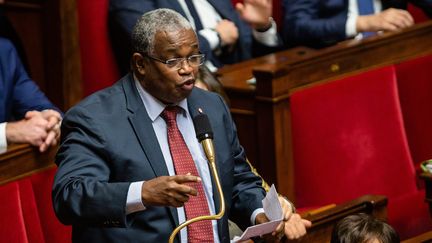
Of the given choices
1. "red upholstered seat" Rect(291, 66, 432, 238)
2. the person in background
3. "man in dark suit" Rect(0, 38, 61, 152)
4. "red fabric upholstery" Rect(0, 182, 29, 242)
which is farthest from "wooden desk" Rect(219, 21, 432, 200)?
"red fabric upholstery" Rect(0, 182, 29, 242)

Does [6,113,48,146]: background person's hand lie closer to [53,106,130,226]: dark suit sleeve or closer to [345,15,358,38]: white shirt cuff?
[53,106,130,226]: dark suit sleeve

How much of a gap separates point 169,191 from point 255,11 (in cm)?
81

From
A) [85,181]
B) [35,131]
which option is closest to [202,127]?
[85,181]

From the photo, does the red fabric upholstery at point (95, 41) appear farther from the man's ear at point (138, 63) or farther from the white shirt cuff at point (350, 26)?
the man's ear at point (138, 63)

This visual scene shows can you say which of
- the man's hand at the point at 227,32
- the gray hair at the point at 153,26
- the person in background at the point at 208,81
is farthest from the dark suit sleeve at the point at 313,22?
the gray hair at the point at 153,26

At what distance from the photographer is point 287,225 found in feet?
2.97

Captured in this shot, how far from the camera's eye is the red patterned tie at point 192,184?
0.89 metres

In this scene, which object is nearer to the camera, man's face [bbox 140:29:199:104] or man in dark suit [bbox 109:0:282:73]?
man's face [bbox 140:29:199:104]

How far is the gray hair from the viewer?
2.83ft

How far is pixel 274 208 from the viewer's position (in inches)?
33.8

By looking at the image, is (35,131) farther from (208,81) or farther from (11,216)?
(208,81)

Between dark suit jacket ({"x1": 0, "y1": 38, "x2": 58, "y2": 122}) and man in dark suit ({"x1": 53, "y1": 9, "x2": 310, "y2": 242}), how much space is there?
1.14 ft

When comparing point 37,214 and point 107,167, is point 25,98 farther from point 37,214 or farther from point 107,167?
point 107,167

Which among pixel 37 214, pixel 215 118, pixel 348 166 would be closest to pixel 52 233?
pixel 37 214
